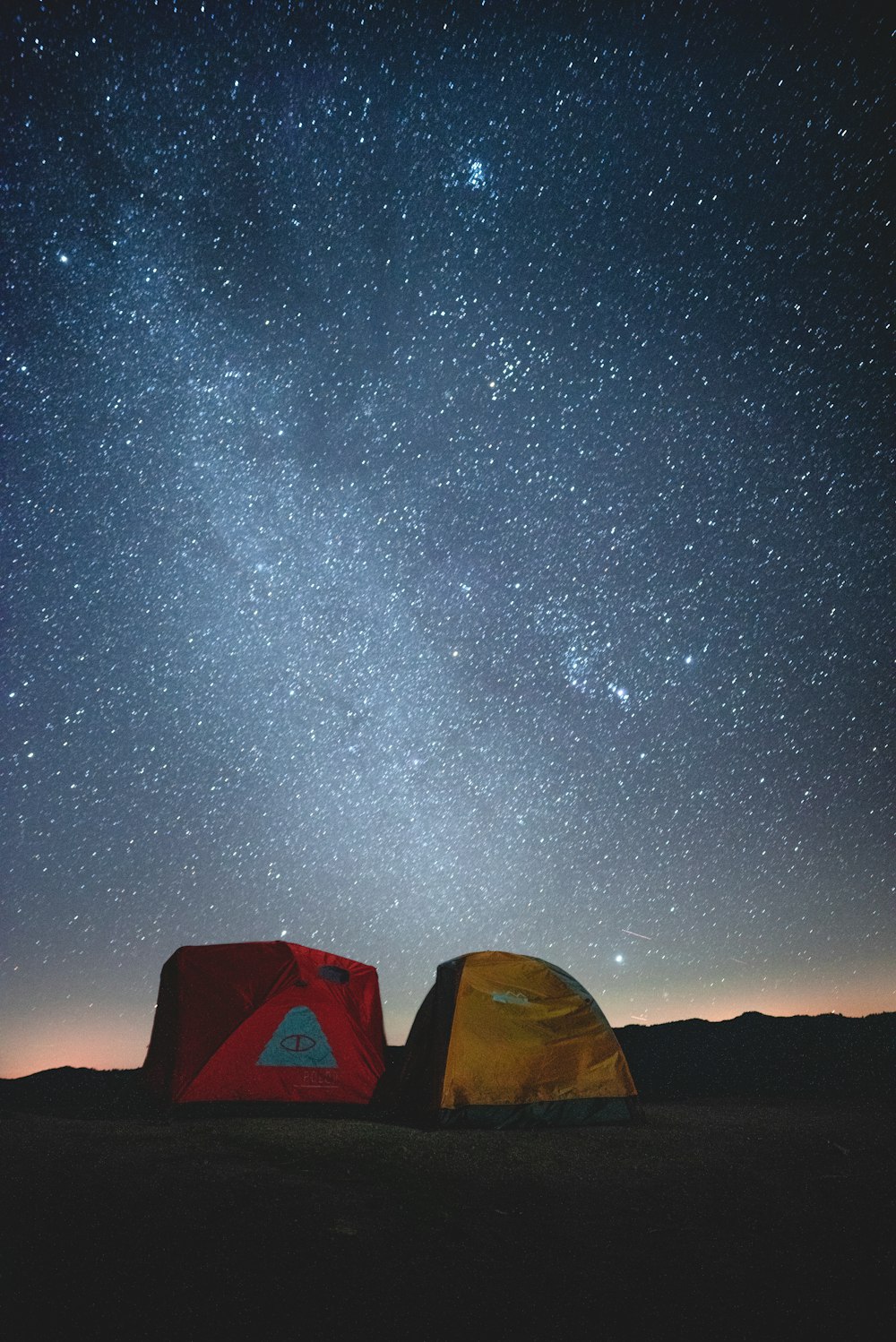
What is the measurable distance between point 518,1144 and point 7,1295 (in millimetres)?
4874

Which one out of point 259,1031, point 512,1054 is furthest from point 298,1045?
point 512,1054

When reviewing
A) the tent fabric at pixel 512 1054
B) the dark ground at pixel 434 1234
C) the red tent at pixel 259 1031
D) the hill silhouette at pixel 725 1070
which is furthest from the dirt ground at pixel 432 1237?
the hill silhouette at pixel 725 1070

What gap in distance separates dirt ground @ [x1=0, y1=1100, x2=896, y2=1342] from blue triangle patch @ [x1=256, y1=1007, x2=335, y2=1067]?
5.15ft

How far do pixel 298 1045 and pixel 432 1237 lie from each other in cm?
487

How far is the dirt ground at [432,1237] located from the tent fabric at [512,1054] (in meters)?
0.94

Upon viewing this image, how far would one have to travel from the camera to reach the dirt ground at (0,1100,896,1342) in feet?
9.45

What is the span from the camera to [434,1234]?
3.90 m

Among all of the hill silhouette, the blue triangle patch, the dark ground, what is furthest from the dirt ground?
the hill silhouette

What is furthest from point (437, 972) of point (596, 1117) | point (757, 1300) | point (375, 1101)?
point (757, 1300)

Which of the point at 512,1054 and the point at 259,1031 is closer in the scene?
the point at 512,1054

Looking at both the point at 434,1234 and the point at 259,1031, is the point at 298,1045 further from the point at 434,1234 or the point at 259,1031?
the point at 434,1234

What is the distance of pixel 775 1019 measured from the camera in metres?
19.5

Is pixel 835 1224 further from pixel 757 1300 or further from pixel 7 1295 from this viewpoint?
pixel 7 1295

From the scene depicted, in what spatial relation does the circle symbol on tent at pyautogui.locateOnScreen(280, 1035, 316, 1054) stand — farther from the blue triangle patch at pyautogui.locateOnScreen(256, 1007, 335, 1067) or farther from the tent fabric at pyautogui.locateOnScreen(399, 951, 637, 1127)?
the tent fabric at pyautogui.locateOnScreen(399, 951, 637, 1127)
